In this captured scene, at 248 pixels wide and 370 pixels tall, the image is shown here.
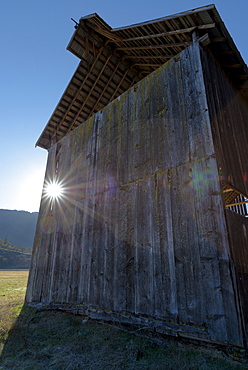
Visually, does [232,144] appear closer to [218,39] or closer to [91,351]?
[218,39]

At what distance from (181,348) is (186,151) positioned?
4394mm

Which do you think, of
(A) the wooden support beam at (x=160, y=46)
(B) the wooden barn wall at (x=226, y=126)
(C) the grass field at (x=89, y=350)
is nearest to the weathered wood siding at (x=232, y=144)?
(B) the wooden barn wall at (x=226, y=126)

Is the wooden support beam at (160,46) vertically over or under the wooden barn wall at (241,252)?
over

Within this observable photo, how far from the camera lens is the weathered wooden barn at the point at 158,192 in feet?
15.8

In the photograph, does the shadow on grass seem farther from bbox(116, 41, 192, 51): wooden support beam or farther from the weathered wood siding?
bbox(116, 41, 192, 51): wooden support beam

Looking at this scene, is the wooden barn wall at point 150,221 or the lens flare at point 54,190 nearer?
the wooden barn wall at point 150,221

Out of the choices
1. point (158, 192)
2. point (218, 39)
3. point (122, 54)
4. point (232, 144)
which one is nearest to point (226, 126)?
point (232, 144)

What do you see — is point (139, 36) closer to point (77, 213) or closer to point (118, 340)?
point (77, 213)

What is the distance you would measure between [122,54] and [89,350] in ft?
35.5

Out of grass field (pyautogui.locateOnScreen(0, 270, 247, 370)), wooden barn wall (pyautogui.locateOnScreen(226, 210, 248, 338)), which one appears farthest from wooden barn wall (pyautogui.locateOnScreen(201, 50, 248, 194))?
grass field (pyautogui.locateOnScreen(0, 270, 247, 370))

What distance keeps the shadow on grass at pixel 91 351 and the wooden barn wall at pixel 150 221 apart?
15.8 inches

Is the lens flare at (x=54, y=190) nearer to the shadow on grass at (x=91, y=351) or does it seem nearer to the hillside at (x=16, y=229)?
the shadow on grass at (x=91, y=351)

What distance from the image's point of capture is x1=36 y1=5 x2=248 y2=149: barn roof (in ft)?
21.9

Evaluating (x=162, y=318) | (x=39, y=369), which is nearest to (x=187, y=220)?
(x=162, y=318)
